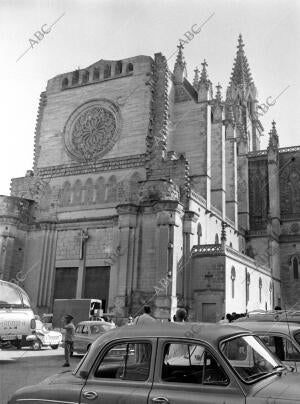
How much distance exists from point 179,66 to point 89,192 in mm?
14131

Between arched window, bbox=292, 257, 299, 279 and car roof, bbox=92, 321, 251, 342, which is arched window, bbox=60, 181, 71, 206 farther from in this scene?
car roof, bbox=92, 321, 251, 342

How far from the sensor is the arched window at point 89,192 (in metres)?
32.5

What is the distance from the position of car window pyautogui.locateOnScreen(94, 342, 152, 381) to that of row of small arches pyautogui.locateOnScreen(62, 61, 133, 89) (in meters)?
33.5

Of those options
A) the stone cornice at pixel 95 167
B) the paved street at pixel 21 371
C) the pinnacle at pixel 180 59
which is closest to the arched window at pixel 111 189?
the stone cornice at pixel 95 167

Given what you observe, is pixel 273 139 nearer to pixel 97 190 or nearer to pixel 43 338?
pixel 97 190

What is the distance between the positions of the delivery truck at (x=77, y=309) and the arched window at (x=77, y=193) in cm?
864

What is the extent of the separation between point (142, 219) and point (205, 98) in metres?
13.5

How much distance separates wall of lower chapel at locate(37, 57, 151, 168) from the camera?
110ft

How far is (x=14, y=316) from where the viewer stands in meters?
12.0

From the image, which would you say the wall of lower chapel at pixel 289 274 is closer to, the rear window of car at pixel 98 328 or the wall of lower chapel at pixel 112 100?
the wall of lower chapel at pixel 112 100

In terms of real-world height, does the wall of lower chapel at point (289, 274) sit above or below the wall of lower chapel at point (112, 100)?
below

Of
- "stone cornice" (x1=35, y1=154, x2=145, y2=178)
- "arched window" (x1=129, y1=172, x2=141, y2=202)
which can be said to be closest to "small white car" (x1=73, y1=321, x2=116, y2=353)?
"arched window" (x1=129, y1=172, x2=141, y2=202)

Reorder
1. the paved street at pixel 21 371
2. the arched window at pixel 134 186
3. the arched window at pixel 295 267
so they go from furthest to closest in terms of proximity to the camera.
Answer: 1. the arched window at pixel 295 267
2. the arched window at pixel 134 186
3. the paved street at pixel 21 371

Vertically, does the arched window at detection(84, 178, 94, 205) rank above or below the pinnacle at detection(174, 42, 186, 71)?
below
